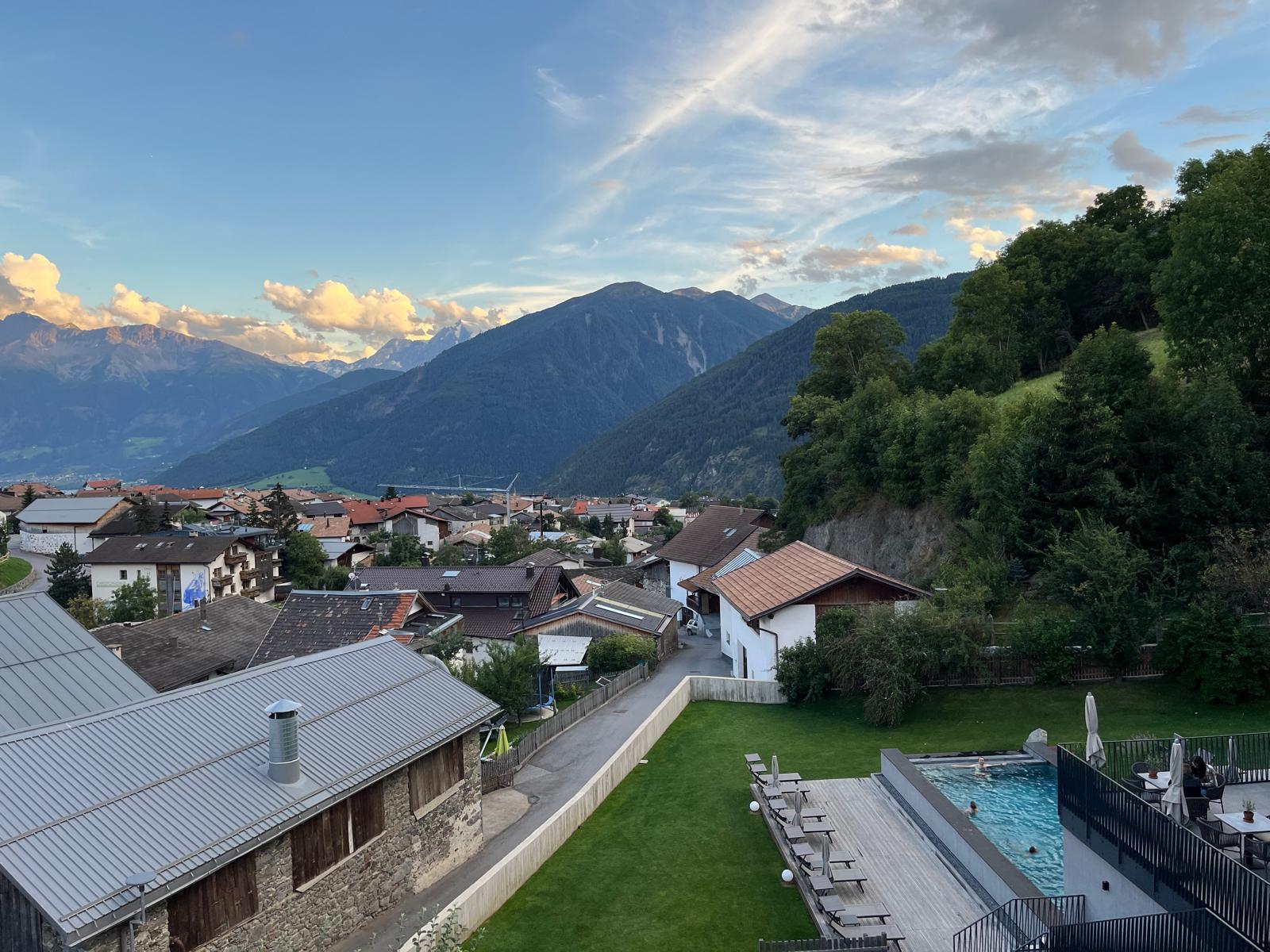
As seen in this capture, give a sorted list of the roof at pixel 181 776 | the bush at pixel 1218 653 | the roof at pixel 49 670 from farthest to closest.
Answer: the bush at pixel 1218 653 < the roof at pixel 49 670 < the roof at pixel 181 776

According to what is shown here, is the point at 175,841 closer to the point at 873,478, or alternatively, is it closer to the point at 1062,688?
the point at 1062,688

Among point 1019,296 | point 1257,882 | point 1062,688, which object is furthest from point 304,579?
point 1257,882

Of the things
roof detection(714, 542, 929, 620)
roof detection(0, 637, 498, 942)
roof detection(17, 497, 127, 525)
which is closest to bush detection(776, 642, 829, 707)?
roof detection(714, 542, 929, 620)

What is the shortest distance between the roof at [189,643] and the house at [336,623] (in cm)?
463

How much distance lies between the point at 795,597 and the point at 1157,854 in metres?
19.8

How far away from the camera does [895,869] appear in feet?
56.4

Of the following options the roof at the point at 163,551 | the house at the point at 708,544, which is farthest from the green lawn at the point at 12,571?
the house at the point at 708,544

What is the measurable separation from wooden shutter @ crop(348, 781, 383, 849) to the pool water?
468 inches

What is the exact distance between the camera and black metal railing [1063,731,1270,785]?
47.1 ft

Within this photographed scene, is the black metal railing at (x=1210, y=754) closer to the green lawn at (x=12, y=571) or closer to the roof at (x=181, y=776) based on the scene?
the roof at (x=181, y=776)

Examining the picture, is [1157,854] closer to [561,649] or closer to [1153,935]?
[1153,935]

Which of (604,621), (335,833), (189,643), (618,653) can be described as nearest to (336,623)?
(189,643)

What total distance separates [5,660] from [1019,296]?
55.7 m

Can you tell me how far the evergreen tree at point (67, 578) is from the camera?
69500 mm
